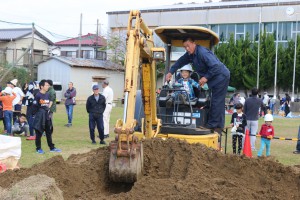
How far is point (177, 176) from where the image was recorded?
6.61m

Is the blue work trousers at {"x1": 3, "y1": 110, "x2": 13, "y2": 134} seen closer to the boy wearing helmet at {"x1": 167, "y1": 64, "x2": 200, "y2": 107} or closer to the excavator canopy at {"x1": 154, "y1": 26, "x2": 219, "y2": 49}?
the excavator canopy at {"x1": 154, "y1": 26, "x2": 219, "y2": 49}

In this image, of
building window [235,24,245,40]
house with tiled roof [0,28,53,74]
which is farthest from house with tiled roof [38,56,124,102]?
building window [235,24,245,40]

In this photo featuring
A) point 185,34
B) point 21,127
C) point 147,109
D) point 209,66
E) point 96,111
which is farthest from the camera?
point 21,127

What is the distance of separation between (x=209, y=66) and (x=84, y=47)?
56618 mm

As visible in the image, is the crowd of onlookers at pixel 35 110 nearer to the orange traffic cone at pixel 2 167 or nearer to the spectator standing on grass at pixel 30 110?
the spectator standing on grass at pixel 30 110

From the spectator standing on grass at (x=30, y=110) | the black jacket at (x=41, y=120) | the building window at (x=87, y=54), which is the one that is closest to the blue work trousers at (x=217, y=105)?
the black jacket at (x=41, y=120)

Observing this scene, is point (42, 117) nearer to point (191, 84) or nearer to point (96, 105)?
point (96, 105)

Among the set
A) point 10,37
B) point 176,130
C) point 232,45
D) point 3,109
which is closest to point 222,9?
point 232,45

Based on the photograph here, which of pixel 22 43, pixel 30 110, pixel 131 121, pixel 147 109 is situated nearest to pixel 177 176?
pixel 131 121

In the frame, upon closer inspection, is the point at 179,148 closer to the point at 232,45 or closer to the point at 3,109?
the point at 3,109

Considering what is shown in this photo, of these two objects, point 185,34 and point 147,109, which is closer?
point 147,109

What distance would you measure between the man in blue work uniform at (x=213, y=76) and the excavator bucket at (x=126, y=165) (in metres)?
2.38

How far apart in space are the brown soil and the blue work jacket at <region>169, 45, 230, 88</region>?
1.62 metres

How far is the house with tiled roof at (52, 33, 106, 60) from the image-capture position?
61.0 metres
